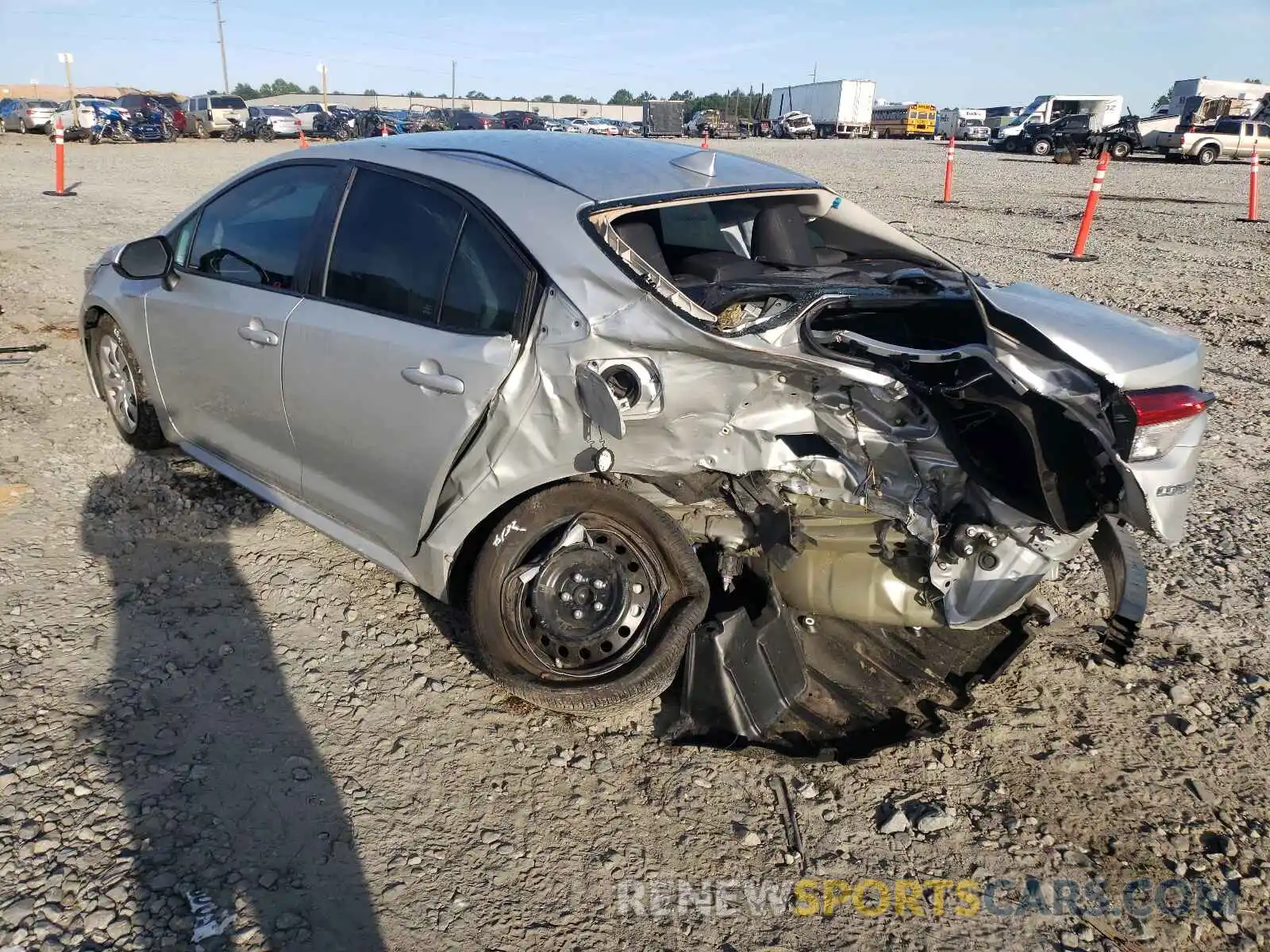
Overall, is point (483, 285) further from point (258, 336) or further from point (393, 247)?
point (258, 336)

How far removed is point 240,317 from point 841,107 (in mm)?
59249

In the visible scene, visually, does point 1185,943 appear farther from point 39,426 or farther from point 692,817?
point 39,426

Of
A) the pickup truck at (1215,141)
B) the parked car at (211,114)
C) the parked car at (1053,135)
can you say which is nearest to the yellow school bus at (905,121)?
the parked car at (1053,135)

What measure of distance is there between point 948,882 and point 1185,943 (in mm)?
560

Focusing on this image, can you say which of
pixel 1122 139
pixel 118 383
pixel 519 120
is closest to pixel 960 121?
pixel 1122 139

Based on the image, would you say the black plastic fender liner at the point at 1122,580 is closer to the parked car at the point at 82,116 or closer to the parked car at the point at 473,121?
the parked car at the point at 82,116

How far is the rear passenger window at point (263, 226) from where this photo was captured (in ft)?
11.8

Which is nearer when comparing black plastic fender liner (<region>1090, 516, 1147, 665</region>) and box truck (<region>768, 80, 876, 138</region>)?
black plastic fender liner (<region>1090, 516, 1147, 665</region>)

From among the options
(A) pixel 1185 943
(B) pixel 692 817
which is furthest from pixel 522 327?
(A) pixel 1185 943

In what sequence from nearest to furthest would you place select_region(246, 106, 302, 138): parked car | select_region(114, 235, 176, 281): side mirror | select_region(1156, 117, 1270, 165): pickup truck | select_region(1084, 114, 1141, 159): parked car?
select_region(114, 235, 176, 281): side mirror → select_region(1156, 117, 1270, 165): pickup truck → select_region(1084, 114, 1141, 159): parked car → select_region(246, 106, 302, 138): parked car

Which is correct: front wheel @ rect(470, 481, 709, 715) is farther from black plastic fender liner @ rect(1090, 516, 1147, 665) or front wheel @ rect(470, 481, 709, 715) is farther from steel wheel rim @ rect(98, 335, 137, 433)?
steel wheel rim @ rect(98, 335, 137, 433)

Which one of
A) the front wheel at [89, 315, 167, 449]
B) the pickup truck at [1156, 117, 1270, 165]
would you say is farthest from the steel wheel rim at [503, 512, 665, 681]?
the pickup truck at [1156, 117, 1270, 165]

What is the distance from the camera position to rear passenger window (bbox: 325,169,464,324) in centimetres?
311

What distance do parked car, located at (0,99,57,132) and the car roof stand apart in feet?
128
